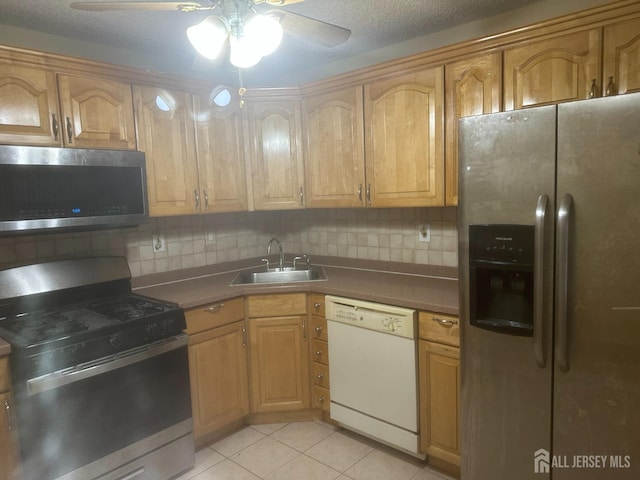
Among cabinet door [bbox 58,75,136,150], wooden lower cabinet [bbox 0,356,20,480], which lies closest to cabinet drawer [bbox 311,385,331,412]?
wooden lower cabinet [bbox 0,356,20,480]

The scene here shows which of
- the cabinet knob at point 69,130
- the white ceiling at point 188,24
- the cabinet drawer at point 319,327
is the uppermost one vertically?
the white ceiling at point 188,24

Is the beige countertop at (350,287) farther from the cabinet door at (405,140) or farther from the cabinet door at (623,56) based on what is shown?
the cabinet door at (623,56)

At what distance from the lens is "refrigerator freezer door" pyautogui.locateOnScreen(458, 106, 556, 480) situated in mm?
1535

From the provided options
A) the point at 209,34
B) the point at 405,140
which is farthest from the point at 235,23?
the point at 405,140

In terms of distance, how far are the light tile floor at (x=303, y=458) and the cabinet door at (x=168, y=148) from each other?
1.44 meters

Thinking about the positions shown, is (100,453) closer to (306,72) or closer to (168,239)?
(168,239)

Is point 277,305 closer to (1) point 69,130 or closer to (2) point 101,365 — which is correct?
(2) point 101,365

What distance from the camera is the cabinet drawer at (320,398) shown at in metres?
2.64

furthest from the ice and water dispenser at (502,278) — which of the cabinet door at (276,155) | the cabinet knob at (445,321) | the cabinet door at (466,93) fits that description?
the cabinet door at (276,155)

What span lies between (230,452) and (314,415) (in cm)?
58

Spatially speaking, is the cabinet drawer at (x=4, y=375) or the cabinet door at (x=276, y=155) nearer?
the cabinet drawer at (x=4, y=375)

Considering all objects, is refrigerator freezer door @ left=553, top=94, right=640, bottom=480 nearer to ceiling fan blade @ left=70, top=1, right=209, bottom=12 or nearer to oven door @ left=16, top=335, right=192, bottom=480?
ceiling fan blade @ left=70, top=1, right=209, bottom=12

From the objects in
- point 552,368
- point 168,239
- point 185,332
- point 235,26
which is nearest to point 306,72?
point 168,239

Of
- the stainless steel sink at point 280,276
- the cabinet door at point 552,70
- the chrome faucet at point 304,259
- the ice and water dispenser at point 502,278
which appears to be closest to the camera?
the ice and water dispenser at point 502,278
